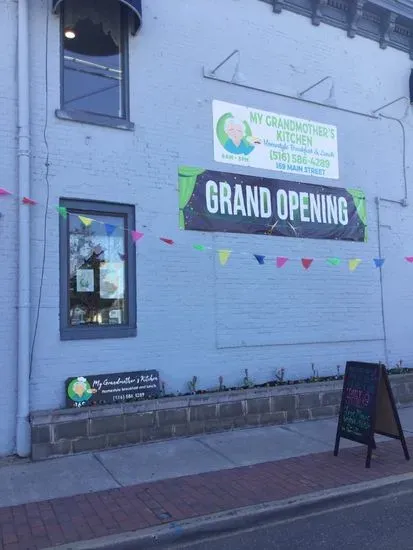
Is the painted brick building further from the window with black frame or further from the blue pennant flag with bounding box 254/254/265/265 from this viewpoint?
the blue pennant flag with bounding box 254/254/265/265

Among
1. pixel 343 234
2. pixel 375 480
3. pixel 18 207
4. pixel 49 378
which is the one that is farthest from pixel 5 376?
pixel 343 234

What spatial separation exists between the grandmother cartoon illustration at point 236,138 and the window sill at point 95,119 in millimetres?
1639

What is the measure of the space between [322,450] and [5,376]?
156 inches

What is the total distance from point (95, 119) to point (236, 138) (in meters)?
2.35

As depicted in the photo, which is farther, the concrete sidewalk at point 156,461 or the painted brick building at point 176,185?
the painted brick building at point 176,185

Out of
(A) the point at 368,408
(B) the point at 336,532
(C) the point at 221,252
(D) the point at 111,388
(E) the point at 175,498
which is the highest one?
(C) the point at 221,252

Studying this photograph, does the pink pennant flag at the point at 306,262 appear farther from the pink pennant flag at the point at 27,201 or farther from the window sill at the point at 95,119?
the pink pennant flag at the point at 27,201

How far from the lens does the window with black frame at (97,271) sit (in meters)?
7.29

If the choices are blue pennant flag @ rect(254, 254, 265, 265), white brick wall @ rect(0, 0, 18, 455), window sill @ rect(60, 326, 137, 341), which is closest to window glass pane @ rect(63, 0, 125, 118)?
white brick wall @ rect(0, 0, 18, 455)

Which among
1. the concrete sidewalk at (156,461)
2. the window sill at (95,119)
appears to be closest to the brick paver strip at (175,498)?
the concrete sidewalk at (156,461)

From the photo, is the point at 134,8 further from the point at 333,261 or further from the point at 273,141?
the point at 333,261

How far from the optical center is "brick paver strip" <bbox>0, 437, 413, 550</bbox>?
14.9ft

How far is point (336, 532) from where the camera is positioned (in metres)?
4.67

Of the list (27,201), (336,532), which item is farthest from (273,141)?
(336,532)
